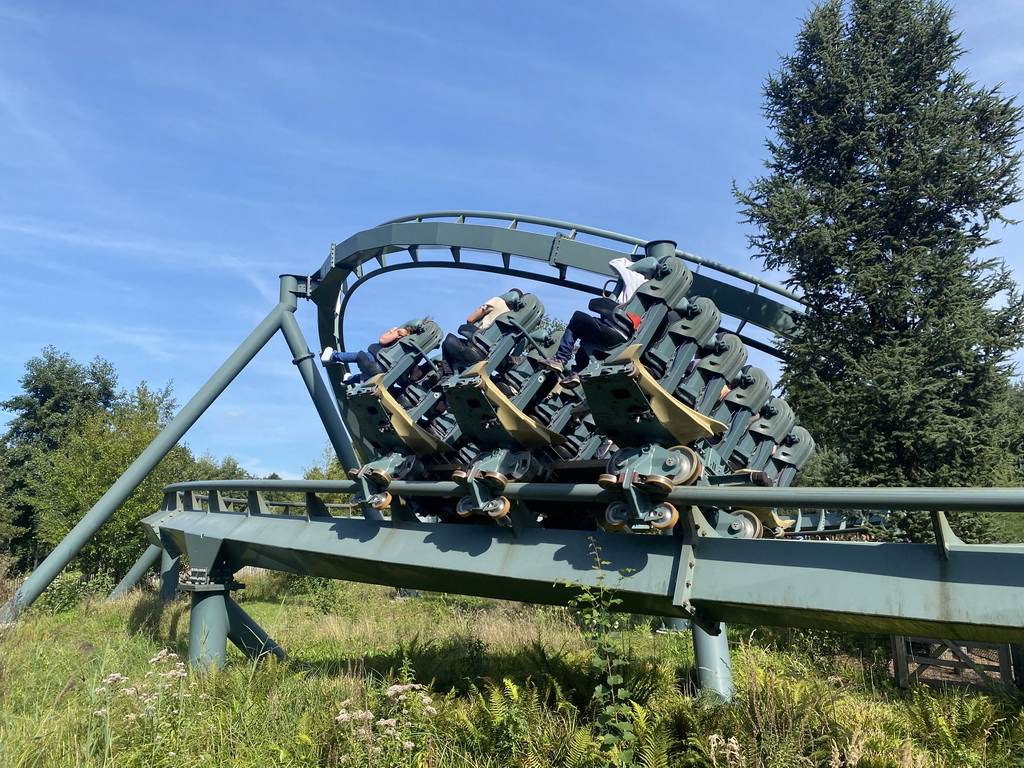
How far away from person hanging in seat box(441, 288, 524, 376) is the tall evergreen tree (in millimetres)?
6971

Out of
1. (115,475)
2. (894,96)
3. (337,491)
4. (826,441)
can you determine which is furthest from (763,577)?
(115,475)

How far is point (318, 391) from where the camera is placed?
1391cm

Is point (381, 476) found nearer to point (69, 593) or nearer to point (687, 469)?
point (687, 469)

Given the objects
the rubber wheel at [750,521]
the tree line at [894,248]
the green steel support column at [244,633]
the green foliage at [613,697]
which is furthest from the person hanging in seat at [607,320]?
the tree line at [894,248]

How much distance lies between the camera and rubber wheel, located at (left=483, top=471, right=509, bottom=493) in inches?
191

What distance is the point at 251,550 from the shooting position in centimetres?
697

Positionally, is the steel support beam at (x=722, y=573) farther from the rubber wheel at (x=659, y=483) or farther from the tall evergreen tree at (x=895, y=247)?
the tall evergreen tree at (x=895, y=247)

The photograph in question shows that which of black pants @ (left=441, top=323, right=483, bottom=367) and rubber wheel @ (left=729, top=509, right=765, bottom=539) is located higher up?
black pants @ (left=441, top=323, right=483, bottom=367)

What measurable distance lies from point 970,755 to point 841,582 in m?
1.90

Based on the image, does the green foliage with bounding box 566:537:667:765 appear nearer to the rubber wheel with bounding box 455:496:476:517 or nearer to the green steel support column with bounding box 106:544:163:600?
the rubber wheel with bounding box 455:496:476:517

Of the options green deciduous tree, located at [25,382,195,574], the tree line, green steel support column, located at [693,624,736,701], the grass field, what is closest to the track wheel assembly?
the grass field

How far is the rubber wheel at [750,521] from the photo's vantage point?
16.4 ft

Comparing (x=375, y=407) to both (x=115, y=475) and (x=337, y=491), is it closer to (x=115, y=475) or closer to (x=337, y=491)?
(x=337, y=491)

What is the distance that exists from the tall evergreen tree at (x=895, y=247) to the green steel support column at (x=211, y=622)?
868 cm
